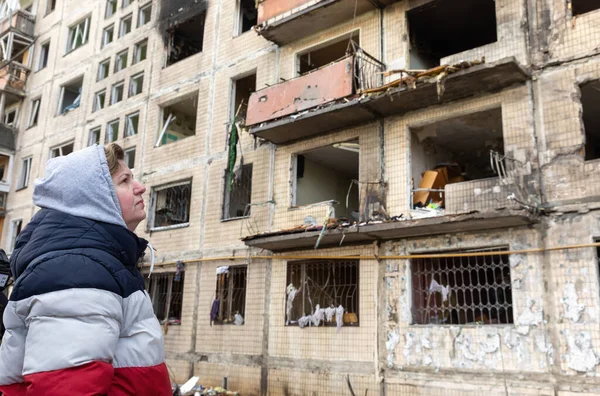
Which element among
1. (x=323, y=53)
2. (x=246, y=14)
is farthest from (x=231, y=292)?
(x=246, y=14)

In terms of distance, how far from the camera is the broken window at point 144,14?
18.7m

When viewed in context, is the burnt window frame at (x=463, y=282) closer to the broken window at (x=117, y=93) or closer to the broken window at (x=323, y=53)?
the broken window at (x=323, y=53)

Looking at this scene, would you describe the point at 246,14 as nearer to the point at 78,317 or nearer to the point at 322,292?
the point at 322,292

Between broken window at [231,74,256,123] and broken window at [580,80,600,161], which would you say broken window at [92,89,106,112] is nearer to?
broken window at [231,74,256,123]

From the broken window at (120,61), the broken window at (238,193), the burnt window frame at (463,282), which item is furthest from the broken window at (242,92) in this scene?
the burnt window frame at (463,282)

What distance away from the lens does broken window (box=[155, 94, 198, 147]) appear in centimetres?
1659

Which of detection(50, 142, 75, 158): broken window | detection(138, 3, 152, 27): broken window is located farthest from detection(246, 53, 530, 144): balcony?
detection(50, 142, 75, 158): broken window

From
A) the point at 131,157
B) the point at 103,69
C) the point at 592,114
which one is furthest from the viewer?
the point at 103,69

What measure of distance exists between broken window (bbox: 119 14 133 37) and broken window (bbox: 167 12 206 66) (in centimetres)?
295

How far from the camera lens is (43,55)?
940 inches

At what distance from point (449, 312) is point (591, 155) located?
16.7 ft

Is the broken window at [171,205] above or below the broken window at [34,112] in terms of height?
below

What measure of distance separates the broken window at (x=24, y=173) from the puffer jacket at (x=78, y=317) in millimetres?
22625

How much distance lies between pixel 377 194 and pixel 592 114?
4.66 metres
